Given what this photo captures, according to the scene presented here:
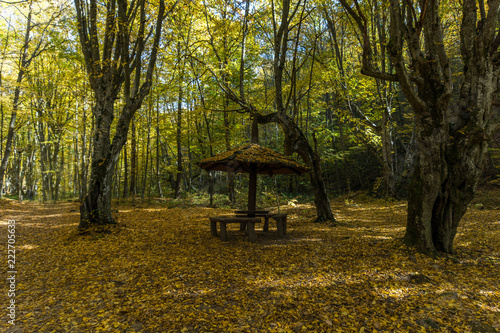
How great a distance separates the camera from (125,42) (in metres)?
7.22

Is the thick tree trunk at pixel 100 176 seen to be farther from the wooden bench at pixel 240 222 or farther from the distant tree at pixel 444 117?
the distant tree at pixel 444 117

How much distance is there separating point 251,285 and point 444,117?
15.9 feet

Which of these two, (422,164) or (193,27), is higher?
(193,27)

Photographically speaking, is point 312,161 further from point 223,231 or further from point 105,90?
point 105,90

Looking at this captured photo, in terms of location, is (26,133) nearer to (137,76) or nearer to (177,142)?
(177,142)

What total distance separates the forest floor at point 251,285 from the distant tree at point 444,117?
2.70 ft

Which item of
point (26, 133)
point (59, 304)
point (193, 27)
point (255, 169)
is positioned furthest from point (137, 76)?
point (26, 133)

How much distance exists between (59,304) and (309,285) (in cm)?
349

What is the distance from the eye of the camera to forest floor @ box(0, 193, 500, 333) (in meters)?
2.88

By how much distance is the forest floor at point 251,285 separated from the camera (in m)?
2.88

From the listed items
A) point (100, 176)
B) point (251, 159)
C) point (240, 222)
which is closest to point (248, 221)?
point (240, 222)

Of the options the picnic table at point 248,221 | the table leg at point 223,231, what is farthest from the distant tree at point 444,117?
the table leg at point 223,231

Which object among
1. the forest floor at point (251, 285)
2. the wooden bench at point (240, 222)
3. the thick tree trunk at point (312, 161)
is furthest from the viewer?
the thick tree trunk at point (312, 161)

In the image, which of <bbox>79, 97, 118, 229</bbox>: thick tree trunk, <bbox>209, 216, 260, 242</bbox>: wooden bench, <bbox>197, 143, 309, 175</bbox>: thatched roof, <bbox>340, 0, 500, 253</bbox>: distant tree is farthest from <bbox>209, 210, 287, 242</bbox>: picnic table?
<bbox>79, 97, 118, 229</bbox>: thick tree trunk
